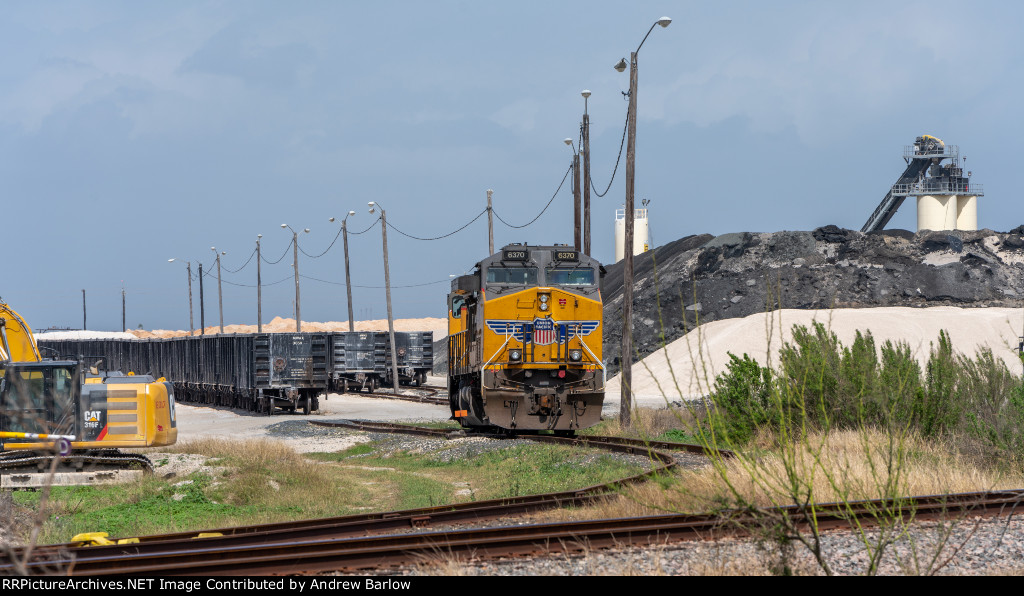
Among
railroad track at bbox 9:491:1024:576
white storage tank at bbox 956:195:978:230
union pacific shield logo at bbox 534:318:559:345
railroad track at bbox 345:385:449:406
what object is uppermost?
white storage tank at bbox 956:195:978:230

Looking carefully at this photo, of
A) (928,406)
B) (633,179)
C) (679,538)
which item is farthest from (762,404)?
(679,538)

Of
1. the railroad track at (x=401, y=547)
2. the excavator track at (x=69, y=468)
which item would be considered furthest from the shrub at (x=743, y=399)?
the excavator track at (x=69, y=468)

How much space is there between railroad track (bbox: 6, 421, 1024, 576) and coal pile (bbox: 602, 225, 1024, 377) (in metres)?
42.6

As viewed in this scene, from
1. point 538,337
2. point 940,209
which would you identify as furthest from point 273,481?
point 940,209

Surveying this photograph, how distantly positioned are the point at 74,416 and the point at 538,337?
9.58 metres

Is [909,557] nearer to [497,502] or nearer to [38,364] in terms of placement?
[497,502]

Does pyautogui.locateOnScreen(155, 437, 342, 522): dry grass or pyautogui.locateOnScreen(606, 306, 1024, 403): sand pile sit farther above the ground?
pyautogui.locateOnScreen(606, 306, 1024, 403): sand pile

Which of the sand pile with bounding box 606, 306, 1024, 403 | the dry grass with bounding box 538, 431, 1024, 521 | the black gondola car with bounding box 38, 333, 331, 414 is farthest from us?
the sand pile with bounding box 606, 306, 1024, 403

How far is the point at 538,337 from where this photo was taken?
21016mm

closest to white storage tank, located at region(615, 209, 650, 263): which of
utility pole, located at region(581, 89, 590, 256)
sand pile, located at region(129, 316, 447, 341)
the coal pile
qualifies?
the coal pile

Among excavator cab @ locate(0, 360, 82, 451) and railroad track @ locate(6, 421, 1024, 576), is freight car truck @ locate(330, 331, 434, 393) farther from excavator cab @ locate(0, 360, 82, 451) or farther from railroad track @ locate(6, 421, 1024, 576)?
railroad track @ locate(6, 421, 1024, 576)

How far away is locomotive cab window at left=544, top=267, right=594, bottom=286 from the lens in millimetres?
21500

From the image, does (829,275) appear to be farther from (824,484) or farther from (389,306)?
(824,484)

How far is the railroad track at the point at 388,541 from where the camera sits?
8.17 meters
